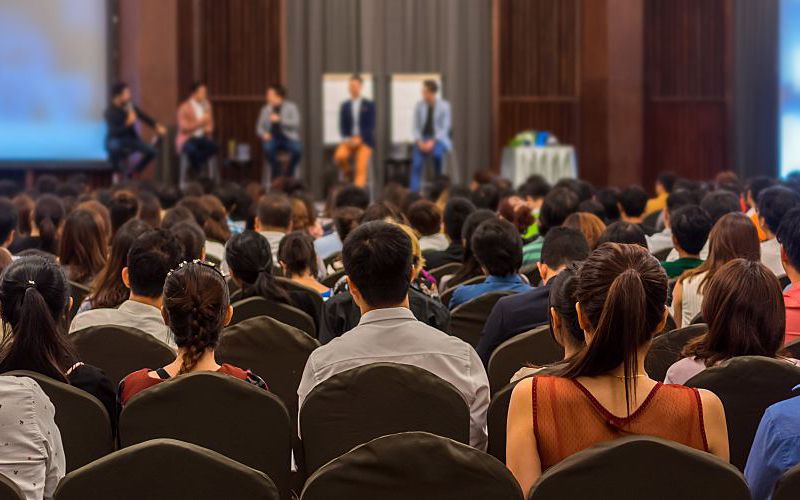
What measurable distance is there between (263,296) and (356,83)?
10524 mm

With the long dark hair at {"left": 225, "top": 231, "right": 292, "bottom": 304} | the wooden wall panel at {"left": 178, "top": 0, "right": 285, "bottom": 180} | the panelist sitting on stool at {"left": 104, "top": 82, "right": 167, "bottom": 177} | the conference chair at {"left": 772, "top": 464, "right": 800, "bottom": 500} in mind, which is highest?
the wooden wall panel at {"left": 178, "top": 0, "right": 285, "bottom": 180}

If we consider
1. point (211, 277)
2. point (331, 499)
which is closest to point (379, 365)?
point (211, 277)

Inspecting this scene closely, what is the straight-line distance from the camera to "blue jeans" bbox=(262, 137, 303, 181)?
14633mm

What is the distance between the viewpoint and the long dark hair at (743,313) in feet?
10.4

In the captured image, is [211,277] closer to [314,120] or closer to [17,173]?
[17,173]

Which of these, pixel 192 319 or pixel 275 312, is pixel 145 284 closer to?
pixel 275 312

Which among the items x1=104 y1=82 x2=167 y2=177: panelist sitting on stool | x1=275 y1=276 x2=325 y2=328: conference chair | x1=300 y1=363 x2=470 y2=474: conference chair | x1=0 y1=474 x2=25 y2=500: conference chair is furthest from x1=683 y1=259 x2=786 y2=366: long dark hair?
x1=104 y1=82 x2=167 y2=177: panelist sitting on stool

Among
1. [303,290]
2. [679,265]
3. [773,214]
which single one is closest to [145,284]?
[303,290]

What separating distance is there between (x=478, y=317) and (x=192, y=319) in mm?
1654

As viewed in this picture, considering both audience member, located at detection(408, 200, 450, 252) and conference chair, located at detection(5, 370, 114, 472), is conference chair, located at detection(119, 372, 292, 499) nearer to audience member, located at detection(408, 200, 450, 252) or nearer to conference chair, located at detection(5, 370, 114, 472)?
conference chair, located at detection(5, 370, 114, 472)

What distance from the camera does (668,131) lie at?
16.9m

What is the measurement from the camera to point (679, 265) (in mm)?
5387

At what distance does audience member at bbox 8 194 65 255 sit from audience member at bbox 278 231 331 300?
5.58ft

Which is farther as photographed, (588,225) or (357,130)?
(357,130)
